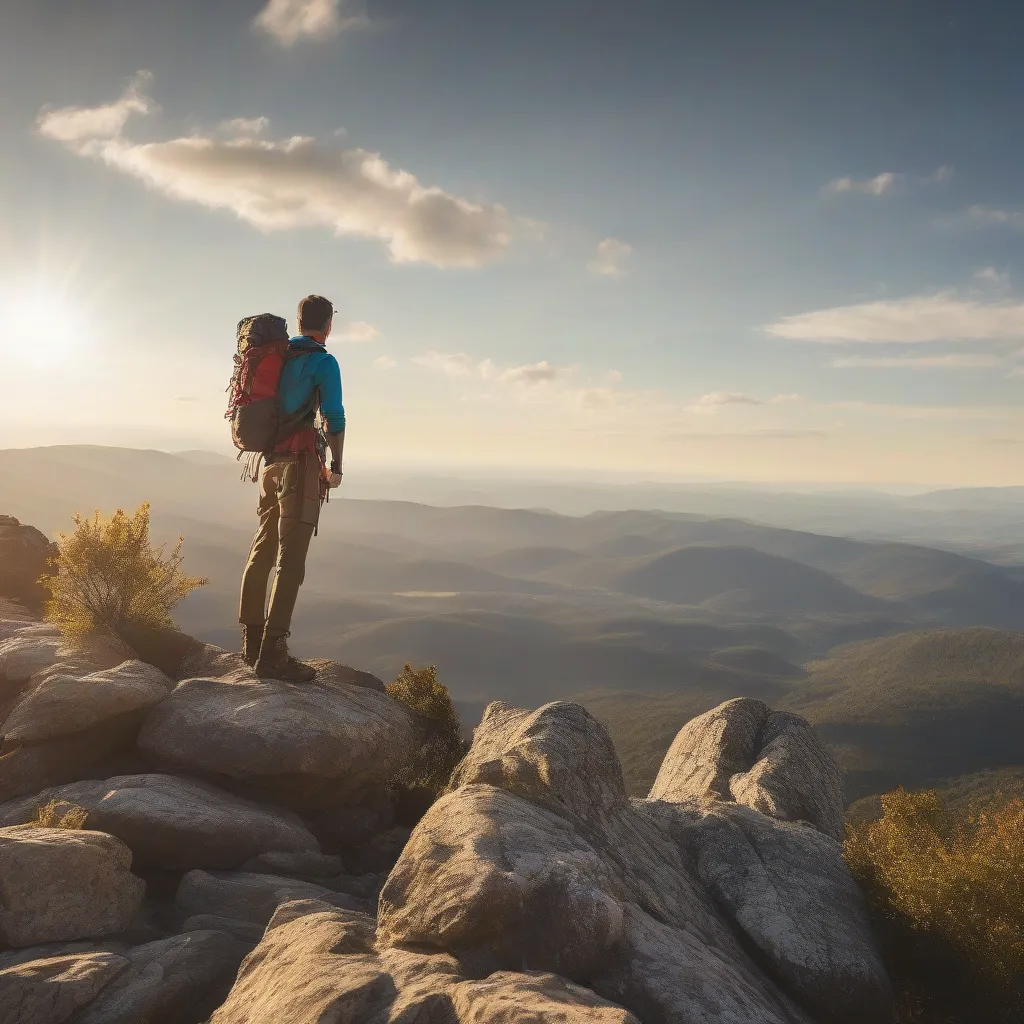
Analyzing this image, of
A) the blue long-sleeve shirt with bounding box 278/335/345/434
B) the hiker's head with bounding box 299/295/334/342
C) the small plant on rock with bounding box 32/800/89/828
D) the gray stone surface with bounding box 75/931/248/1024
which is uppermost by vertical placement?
the hiker's head with bounding box 299/295/334/342

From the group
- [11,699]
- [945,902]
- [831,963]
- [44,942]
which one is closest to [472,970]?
[44,942]

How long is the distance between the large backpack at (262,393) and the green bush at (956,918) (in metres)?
15.4

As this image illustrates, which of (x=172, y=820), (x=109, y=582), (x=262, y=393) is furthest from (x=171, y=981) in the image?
(x=109, y=582)

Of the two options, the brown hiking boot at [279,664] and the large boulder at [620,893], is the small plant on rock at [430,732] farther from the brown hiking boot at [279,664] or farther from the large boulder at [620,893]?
the brown hiking boot at [279,664]

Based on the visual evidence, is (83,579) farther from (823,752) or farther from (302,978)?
(823,752)

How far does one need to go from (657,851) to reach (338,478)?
10.3 meters

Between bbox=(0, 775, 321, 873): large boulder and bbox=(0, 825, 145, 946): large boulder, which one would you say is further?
bbox=(0, 775, 321, 873): large boulder

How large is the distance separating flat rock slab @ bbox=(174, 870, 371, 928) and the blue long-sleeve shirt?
27.9ft

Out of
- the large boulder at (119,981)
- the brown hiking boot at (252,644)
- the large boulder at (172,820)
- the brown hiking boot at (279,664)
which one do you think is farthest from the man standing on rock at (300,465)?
the large boulder at (119,981)

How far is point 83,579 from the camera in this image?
18.0 meters

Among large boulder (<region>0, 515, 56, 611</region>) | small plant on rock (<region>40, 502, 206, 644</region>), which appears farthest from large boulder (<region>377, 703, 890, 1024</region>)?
large boulder (<region>0, 515, 56, 611</region>)

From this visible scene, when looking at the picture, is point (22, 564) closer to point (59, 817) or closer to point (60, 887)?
point (59, 817)

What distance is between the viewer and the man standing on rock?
1202cm

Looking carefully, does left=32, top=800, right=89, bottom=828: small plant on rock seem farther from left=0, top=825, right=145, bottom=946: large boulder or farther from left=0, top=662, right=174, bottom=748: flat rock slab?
left=0, top=662, right=174, bottom=748: flat rock slab
